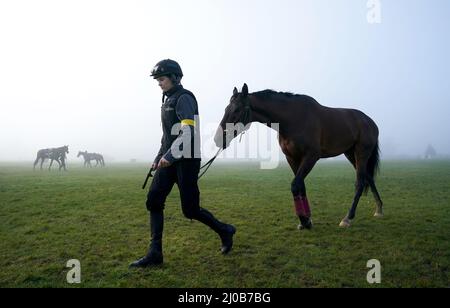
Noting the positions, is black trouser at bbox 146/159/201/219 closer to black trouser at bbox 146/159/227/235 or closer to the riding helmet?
black trouser at bbox 146/159/227/235

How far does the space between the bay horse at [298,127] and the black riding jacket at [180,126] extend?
1.49m

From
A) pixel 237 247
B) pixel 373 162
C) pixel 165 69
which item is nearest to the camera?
pixel 165 69

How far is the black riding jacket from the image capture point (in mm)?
4469

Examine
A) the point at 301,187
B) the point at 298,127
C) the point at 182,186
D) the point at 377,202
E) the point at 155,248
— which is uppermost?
the point at 298,127

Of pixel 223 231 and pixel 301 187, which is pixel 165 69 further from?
pixel 301 187

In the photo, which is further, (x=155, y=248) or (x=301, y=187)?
(x=301, y=187)

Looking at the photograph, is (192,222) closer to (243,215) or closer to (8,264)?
(243,215)

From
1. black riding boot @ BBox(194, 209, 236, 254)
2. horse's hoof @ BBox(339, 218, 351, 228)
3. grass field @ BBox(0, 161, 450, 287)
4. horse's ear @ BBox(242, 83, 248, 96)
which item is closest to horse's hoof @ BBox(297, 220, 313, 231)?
grass field @ BBox(0, 161, 450, 287)

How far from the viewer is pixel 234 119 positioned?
6.27 meters

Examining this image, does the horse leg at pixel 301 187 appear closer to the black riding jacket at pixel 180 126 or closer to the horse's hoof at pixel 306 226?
the horse's hoof at pixel 306 226

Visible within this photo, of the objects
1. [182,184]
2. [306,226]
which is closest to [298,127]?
[306,226]

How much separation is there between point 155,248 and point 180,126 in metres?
1.83

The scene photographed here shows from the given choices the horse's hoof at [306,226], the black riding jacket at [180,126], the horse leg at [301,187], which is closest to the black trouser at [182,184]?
the black riding jacket at [180,126]
